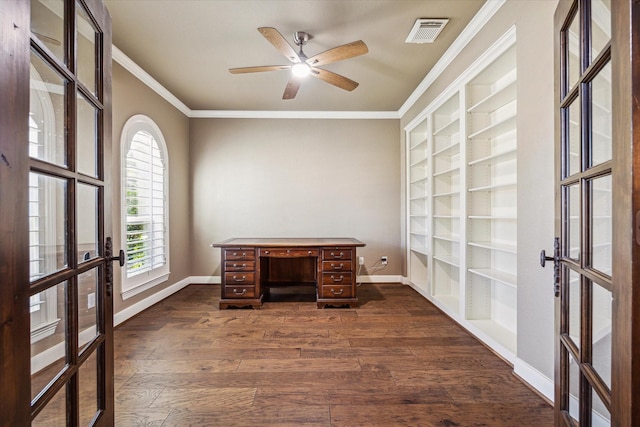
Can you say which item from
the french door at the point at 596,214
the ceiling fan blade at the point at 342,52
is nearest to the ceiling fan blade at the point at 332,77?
the ceiling fan blade at the point at 342,52

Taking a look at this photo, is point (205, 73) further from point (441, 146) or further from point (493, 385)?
point (493, 385)

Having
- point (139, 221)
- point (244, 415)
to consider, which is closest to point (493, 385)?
point (244, 415)

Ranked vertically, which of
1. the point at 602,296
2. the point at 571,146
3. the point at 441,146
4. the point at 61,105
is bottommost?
Answer: the point at 602,296

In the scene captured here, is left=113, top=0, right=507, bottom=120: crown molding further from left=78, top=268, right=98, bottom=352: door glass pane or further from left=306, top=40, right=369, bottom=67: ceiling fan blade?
left=78, top=268, right=98, bottom=352: door glass pane

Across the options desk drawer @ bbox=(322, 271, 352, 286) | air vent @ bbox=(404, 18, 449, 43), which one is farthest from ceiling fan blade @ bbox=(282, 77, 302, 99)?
desk drawer @ bbox=(322, 271, 352, 286)

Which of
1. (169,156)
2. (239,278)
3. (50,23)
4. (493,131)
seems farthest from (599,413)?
(169,156)

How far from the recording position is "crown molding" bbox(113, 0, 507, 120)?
237 cm

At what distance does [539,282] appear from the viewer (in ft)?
5.90

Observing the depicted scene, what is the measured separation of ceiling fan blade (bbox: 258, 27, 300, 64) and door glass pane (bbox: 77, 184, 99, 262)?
60.6 inches

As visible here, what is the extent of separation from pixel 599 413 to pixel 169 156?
14.7 feet

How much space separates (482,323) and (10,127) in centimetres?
324

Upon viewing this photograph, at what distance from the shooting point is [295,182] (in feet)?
15.0

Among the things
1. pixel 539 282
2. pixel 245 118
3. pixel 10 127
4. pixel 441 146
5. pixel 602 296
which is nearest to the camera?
pixel 10 127

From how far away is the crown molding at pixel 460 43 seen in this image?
87.5 inches
